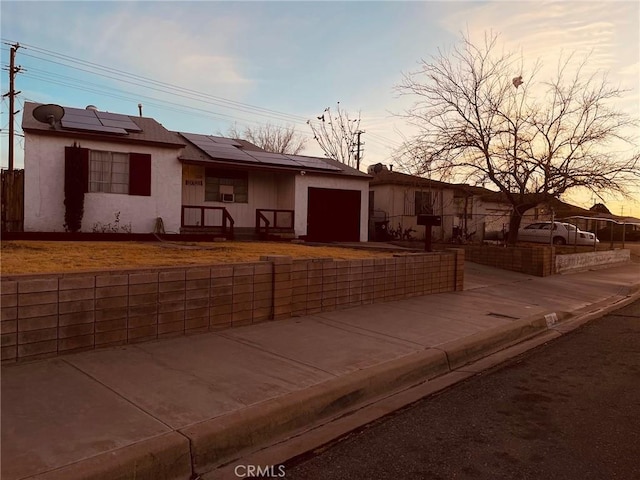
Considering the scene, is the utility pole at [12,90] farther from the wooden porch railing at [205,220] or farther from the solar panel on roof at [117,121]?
the wooden porch railing at [205,220]

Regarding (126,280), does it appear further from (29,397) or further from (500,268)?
(500,268)

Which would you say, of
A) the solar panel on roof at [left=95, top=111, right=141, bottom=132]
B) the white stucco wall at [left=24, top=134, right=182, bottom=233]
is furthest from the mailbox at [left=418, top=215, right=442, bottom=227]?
the solar panel on roof at [left=95, top=111, right=141, bottom=132]

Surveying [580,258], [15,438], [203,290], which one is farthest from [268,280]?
[580,258]

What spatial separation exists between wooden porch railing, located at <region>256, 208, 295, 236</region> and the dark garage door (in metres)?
0.91

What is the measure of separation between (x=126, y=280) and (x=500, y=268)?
13619mm

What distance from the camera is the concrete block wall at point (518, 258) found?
15.6m

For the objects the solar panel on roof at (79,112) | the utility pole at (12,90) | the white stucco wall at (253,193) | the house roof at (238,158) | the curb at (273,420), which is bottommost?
the curb at (273,420)

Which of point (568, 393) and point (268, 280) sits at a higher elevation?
point (268, 280)

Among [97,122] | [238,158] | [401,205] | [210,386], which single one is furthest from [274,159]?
[210,386]

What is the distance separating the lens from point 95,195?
52.7 ft

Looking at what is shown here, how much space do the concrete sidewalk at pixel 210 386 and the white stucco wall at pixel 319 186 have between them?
12.3 metres

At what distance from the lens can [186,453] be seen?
3324 millimetres

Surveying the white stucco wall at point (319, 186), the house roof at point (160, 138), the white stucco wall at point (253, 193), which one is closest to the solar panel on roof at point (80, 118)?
the house roof at point (160, 138)

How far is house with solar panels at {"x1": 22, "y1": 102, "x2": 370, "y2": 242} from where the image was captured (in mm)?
15344
